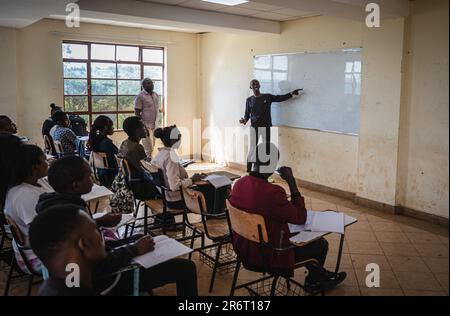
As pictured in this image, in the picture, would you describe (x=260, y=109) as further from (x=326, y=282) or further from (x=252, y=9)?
(x=326, y=282)

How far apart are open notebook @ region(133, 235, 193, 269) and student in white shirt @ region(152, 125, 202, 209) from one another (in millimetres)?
1325

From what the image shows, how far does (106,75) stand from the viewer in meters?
7.72

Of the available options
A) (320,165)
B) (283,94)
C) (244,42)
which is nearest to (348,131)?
(320,165)

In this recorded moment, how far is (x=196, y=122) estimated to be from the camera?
8797mm

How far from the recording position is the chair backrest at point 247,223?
223 cm

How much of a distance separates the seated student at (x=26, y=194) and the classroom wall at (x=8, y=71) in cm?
483

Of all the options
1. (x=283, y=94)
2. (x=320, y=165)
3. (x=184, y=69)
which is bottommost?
(x=320, y=165)

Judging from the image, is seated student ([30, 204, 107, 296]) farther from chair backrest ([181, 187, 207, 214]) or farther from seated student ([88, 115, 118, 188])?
seated student ([88, 115, 118, 188])

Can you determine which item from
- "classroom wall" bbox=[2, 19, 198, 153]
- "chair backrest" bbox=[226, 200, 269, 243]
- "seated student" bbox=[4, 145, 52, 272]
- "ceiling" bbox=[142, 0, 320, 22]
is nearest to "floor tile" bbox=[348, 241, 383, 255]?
"chair backrest" bbox=[226, 200, 269, 243]

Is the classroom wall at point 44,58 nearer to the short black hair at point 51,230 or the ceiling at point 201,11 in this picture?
the ceiling at point 201,11

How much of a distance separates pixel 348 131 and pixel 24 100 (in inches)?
203

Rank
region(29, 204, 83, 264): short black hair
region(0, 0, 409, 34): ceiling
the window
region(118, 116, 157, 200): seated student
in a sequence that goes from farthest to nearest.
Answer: the window → region(0, 0, 409, 34): ceiling → region(118, 116, 157, 200): seated student → region(29, 204, 83, 264): short black hair

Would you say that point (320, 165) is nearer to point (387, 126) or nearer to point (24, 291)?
point (387, 126)

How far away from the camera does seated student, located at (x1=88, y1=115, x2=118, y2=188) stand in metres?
4.37
